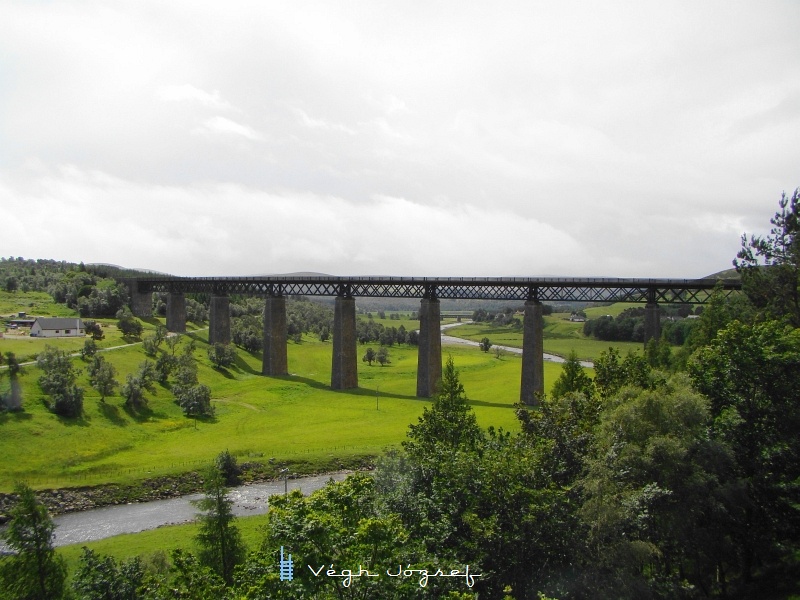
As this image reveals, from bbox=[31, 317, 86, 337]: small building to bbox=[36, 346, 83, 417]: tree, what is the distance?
20.3 metres

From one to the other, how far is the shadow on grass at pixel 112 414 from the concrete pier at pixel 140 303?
51.7 meters

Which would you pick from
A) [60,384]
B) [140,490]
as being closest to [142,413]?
[60,384]

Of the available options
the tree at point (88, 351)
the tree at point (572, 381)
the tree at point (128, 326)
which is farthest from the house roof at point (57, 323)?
the tree at point (572, 381)

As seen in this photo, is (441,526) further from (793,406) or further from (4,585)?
(4,585)

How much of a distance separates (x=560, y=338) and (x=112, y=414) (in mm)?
114215

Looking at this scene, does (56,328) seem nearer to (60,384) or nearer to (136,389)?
(136,389)

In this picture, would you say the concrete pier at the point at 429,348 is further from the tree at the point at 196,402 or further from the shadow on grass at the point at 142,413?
the shadow on grass at the point at 142,413

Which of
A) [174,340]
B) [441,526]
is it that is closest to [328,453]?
[441,526]

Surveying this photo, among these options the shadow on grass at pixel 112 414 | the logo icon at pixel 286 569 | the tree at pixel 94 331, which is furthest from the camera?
the tree at pixel 94 331

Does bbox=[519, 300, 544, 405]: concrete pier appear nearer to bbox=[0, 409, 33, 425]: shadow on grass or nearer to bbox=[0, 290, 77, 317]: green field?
bbox=[0, 409, 33, 425]: shadow on grass

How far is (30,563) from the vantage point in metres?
21.2

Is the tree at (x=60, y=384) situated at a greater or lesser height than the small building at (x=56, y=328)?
lesser

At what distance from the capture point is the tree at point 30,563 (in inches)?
818

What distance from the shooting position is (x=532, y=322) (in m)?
→ 61.5
